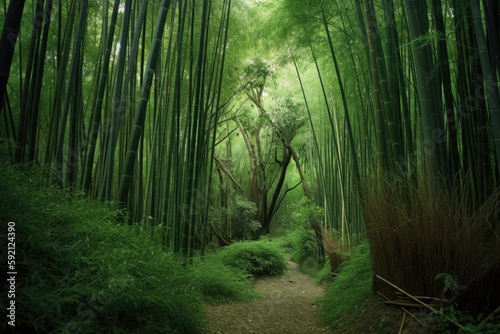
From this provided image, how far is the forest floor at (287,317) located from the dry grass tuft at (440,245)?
17 centimetres

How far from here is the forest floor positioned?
159cm

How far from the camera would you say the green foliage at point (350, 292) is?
1.99 m

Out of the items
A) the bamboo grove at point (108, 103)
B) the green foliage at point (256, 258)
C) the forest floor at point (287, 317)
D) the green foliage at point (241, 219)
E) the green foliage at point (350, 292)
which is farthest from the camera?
the green foliage at point (241, 219)

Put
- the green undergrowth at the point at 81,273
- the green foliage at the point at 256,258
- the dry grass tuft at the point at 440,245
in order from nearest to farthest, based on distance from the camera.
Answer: the green undergrowth at the point at 81,273 < the dry grass tuft at the point at 440,245 < the green foliage at the point at 256,258

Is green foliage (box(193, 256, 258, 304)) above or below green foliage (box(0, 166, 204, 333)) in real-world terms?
below

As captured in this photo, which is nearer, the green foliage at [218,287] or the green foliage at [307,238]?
the green foliage at [218,287]

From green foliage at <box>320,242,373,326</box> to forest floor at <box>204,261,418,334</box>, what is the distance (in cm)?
10

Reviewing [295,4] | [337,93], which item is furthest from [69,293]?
[337,93]

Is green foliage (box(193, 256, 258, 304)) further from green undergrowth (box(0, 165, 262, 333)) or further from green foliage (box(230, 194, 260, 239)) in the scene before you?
green foliage (box(230, 194, 260, 239))

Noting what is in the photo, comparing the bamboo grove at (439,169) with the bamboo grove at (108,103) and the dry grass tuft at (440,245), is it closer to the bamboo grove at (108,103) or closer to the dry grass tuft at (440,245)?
the dry grass tuft at (440,245)

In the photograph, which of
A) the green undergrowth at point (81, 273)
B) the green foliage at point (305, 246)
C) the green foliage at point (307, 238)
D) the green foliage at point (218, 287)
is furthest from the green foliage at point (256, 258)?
the green undergrowth at point (81, 273)

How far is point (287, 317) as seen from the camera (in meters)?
2.36

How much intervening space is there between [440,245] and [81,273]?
1510 mm

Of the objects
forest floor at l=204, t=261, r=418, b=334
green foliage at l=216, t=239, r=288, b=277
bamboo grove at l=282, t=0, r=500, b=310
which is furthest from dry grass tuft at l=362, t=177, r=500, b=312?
green foliage at l=216, t=239, r=288, b=277
